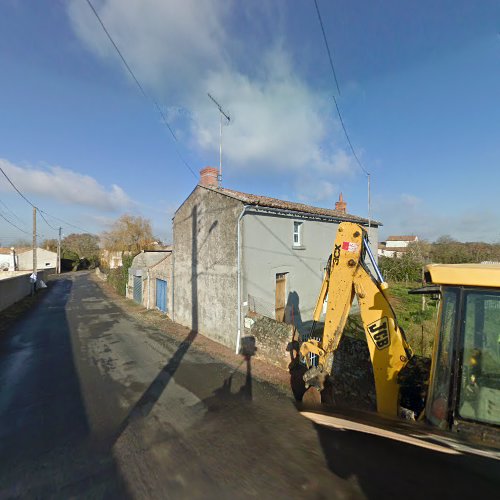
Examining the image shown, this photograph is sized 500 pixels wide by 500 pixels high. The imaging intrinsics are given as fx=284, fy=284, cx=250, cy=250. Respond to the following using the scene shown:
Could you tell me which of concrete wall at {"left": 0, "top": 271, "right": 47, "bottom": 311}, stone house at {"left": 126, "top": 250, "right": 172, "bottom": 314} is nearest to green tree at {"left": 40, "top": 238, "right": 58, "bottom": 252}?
concrete wall at {"left": 0, "top": 271, "right": 47, "bottom": 311}

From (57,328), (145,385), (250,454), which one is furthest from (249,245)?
(57,328)

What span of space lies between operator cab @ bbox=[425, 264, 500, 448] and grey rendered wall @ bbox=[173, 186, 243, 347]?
7.41 metres

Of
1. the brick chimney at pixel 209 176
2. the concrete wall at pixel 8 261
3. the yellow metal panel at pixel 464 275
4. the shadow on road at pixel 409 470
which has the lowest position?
the concrete wall at pixel 8 261

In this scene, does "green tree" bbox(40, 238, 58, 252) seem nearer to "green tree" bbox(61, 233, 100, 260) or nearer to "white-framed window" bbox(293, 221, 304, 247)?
"green tree" bbox(61, 233, 100, 260)

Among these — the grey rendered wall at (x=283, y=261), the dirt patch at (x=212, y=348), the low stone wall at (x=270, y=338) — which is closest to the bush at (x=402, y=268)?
the grey rendered wall at (x=283, y=261)

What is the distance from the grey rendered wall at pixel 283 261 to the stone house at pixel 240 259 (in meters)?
0.03

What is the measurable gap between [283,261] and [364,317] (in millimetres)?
7225

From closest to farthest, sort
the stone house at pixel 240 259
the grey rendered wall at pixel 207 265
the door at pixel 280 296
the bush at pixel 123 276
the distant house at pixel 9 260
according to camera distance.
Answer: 1. the stone house at pixel 240 259
2. the grey rendered wall at pixel 207 265
3. the door at pixel 280 296
4. the bush at pixel 123 276
5. the distant house at pixel 9 260

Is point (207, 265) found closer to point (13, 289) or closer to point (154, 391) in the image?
point (154, 391)

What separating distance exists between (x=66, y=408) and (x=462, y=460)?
665cm

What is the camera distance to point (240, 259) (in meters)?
9.68

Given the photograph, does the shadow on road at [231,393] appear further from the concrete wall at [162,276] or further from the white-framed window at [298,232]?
the concrete wall at [162,276]

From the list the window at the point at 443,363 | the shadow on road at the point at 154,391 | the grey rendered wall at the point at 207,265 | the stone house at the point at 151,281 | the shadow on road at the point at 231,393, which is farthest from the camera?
the stone house at the point at 151,281

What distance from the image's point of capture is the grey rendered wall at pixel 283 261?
1002 centimetres
